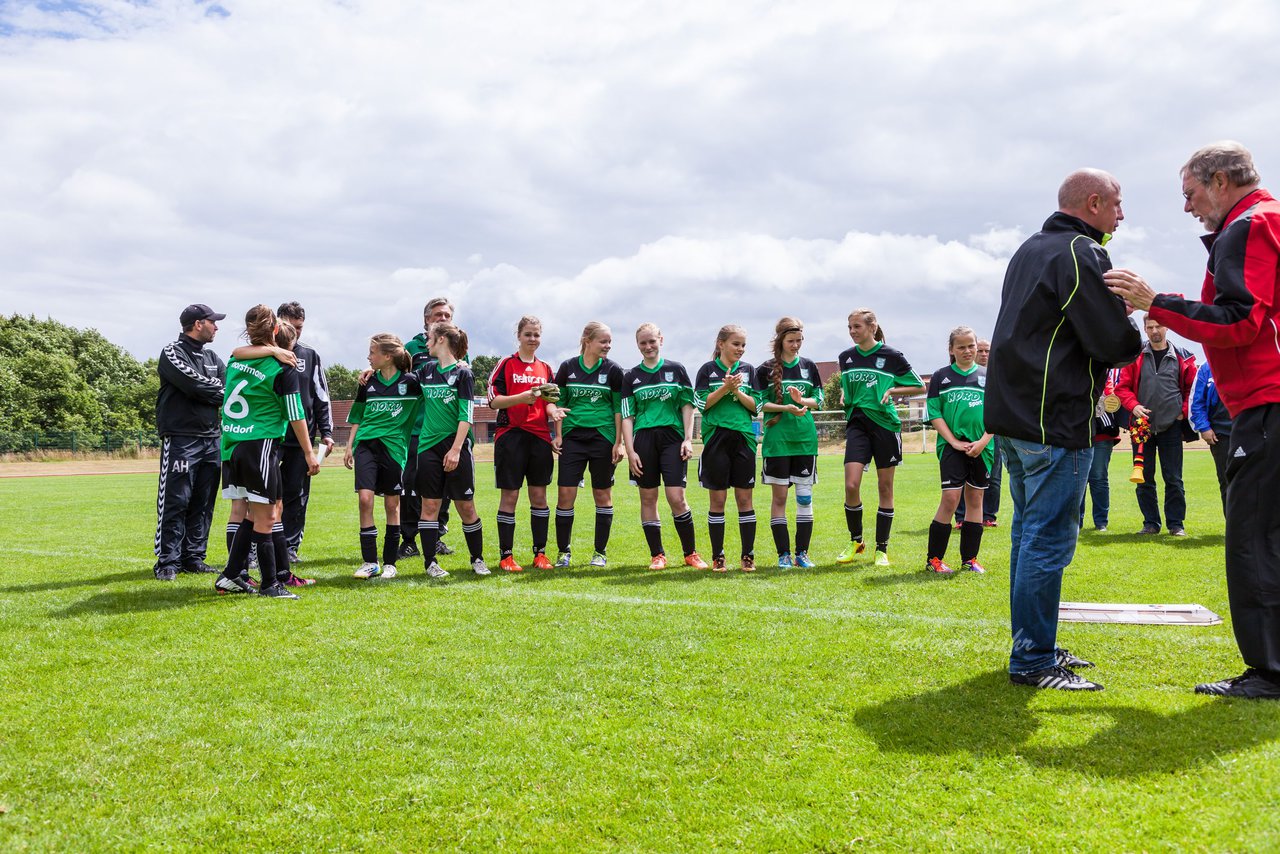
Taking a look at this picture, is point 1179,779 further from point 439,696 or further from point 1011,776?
point 439,696

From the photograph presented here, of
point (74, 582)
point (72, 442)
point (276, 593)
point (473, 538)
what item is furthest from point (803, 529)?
point (72, 442)

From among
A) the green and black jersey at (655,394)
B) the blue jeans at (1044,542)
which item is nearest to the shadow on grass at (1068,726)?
the blue jeans at (1044,542)

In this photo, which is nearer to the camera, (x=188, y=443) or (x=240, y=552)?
(x=240, y=552)

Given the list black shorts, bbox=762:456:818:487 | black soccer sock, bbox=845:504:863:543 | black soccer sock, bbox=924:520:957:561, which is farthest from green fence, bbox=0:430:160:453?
black soccer sock, bbox=924:520:957:561

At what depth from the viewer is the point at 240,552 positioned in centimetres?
645

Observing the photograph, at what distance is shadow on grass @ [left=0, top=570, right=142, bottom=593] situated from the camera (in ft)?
22.3

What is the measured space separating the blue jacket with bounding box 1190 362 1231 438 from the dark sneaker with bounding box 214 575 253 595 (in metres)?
7.90

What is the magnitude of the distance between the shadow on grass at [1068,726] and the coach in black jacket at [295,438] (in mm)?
5625

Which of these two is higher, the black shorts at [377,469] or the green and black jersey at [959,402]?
the green and black jersey at [959,402]

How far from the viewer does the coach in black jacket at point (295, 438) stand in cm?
759

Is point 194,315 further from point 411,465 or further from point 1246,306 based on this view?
point 1246,306

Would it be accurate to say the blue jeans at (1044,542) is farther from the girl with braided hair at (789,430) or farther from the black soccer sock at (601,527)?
the black soccer sock at (601,527)

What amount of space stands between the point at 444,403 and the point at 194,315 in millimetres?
2286

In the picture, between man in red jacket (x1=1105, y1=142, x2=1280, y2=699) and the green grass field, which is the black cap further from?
man in red jacket (x1=1105, y1=142, x2=1280, y2=699)
